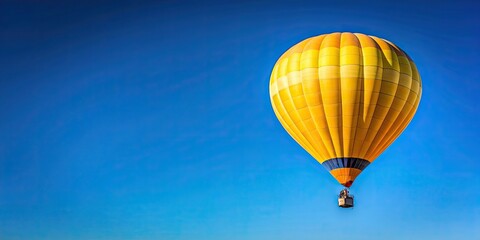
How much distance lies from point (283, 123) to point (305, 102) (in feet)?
7.73

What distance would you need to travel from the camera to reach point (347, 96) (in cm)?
3506

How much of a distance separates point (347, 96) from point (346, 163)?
130 inches

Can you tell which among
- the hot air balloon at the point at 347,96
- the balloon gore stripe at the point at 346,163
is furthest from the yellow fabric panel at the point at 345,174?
the balloon gore stripe at the point at 346,163

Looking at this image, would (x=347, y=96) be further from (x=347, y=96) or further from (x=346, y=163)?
(x=346, y=163)

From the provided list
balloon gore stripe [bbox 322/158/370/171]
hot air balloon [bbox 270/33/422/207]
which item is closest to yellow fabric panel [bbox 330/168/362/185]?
hot air balloon [bbox 270/33/422/207]

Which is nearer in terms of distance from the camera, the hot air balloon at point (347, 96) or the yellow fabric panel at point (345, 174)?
the hot air balloon at point (347, 96)

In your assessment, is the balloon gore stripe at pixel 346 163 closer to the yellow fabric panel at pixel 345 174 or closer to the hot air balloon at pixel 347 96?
the hot air balloon at pixel 347 96

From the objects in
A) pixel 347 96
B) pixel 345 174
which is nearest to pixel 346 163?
pixel 345 174

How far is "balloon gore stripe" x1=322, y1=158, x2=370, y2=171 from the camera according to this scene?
35438mm

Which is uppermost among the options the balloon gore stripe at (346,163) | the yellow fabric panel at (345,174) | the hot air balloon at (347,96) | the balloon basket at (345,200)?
the hot air balloon at (347,96)

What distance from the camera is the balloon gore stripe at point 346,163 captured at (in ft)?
116

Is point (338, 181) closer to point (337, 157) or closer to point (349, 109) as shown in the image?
point (337, 157)

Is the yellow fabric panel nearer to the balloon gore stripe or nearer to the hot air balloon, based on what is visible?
the hot air balloon

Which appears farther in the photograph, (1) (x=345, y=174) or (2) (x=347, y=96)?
(1) (x=345, y=174)
